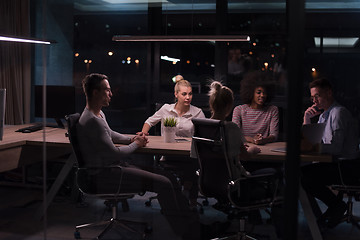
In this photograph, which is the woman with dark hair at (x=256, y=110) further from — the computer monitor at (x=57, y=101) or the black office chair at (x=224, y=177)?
the computer monitor at (x=57, y=101)

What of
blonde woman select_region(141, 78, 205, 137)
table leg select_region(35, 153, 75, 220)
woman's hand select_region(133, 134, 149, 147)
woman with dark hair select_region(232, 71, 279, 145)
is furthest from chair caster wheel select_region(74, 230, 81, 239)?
woman with dark hair select_region(232, 71, 279, 145)

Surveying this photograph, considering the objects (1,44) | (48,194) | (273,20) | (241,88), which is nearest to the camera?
(273,20)

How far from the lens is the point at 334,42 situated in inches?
111

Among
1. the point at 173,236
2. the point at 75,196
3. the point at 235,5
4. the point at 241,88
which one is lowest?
the point at 173,236

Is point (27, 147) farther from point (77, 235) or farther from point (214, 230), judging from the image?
point (214, 230)

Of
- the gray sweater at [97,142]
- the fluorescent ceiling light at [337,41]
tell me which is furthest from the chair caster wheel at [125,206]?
the fluorescent ceiling light at [337,41]

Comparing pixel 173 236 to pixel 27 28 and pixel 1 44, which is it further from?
pixel 1 44

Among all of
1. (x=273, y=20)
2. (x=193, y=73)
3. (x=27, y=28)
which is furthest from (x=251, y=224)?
(x=27, y=28)

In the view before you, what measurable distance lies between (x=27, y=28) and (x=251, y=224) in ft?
7.59

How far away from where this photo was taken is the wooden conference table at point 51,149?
3.20 metres

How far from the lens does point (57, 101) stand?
10.4 feet

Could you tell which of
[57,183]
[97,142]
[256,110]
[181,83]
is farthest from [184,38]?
[57,183]

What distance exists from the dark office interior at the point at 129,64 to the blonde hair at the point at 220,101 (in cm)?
5

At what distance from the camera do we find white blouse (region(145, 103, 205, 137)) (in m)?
3.61
